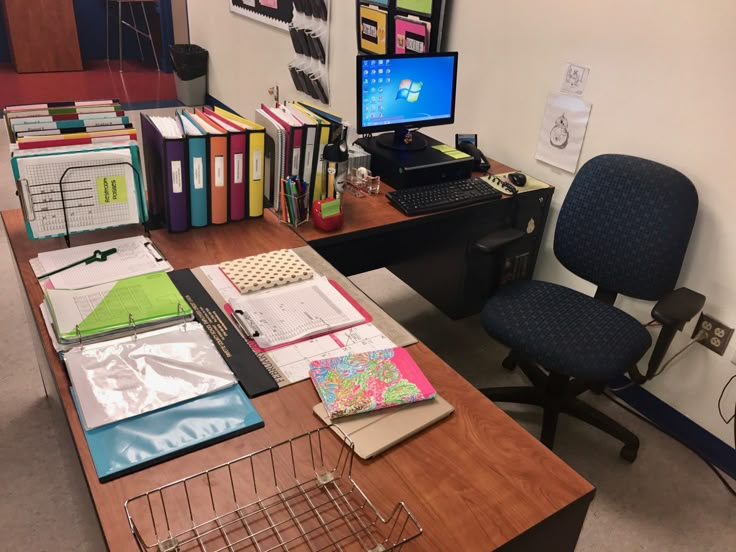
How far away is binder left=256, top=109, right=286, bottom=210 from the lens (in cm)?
190

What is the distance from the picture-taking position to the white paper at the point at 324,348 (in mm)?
1335

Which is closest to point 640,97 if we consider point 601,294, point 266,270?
point 601,294

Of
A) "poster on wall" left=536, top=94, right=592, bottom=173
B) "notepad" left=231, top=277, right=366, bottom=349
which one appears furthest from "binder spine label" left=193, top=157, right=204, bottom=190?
"poster on wall" left=536, top=94, right=592, bottom=173

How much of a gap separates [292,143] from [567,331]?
1.10m

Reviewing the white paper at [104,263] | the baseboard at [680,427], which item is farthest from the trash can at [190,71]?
the baseboard at [680,427]

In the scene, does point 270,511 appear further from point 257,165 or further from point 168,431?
point 257,165

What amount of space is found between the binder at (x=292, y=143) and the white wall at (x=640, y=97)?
1131 millimetres

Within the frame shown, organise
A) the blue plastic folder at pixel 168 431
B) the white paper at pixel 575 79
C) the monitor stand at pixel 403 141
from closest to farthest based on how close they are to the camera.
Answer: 1. the blue plastic folder at pixel 168 431
2. the white paper at pixel 575 79
3. the monitor stand at pixel 403 141

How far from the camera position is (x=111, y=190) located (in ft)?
5.63

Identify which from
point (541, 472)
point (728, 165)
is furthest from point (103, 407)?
point (728, 165)

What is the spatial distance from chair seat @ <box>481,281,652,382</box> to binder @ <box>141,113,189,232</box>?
1.10 metres

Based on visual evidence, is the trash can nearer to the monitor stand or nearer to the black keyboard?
the monitor stand

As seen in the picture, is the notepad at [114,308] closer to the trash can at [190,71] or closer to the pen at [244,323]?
the pen at [244,323]

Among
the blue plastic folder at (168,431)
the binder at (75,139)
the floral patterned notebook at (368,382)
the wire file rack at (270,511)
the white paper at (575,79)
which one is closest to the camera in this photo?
the wire file rack at (270,511)
